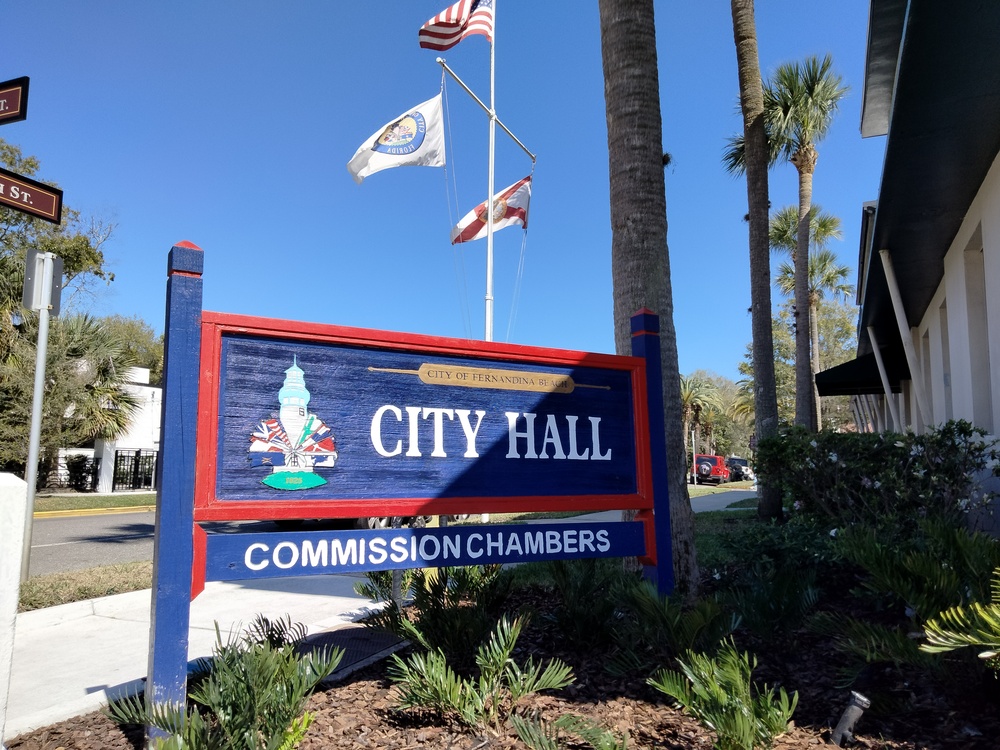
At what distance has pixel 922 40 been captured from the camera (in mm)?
4766

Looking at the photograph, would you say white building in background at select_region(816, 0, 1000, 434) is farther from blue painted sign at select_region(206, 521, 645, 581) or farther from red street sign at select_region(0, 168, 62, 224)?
red street sign at select_region(0, 168, 62, 224)

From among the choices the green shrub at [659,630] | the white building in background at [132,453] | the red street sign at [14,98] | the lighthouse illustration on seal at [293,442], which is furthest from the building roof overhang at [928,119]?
the white building in background at [132,453]

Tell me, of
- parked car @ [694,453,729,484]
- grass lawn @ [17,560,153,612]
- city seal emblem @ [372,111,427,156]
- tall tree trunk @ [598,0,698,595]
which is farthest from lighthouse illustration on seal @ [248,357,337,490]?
parked car @ [694,453,729,484]

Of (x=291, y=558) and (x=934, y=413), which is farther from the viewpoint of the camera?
(x=934, y=413)

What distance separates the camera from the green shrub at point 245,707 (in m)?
2.44

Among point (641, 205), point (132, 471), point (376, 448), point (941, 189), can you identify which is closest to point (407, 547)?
point (376, 448)

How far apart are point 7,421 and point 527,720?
23552mm

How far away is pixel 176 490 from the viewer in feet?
9.37

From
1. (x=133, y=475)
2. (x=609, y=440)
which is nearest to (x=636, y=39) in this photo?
(x=609, y=440)

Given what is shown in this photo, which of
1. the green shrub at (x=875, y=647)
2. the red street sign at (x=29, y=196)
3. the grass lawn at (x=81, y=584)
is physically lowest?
the grass lawn at (x=81, y=584)

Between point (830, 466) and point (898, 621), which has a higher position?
point (830, 466)

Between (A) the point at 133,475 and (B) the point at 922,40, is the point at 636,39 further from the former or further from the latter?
(A) the point at 133,475

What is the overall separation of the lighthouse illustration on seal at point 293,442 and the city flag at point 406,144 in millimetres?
10616

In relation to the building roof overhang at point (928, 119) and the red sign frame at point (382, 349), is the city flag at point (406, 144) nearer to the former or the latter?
the building roof overhang at point (928, 119)
